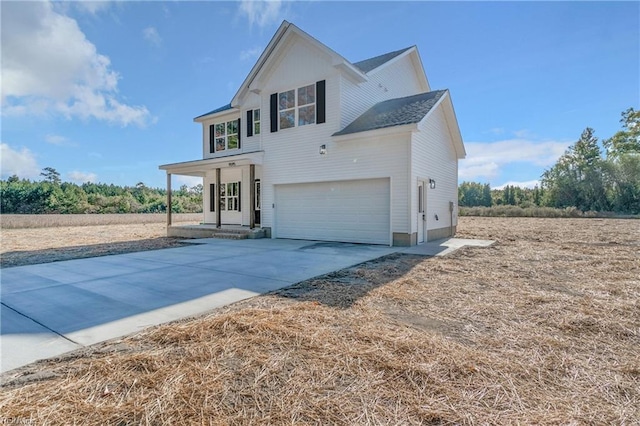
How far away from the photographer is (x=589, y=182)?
1182 inches

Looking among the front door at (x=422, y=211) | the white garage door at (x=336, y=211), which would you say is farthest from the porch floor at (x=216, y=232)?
the front door at (x=422, y=211)

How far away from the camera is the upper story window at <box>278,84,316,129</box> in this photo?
38.9 ft

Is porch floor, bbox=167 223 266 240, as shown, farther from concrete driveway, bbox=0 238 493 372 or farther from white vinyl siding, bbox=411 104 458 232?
white vinyl siding, bbox=411 104 458 232

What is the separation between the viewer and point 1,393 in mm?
2186

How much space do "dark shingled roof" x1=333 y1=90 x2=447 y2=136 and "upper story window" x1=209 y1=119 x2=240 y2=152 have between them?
267 inches

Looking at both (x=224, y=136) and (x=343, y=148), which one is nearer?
(x=343, y=148)

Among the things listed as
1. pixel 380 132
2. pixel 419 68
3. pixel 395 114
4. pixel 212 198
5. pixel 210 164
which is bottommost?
pixel 212 198

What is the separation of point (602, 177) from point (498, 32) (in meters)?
27.6

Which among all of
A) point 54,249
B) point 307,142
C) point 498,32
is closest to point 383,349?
point 307,142

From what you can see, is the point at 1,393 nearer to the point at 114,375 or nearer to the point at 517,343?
the point at 114,375

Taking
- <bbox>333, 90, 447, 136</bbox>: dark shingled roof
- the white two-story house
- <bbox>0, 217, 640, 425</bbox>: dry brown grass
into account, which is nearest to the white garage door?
the white two-story house

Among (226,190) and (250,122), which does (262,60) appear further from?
(226,190)

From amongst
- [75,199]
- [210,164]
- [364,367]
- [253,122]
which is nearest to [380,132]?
[253,122]

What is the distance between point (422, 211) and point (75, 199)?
39859 mm
